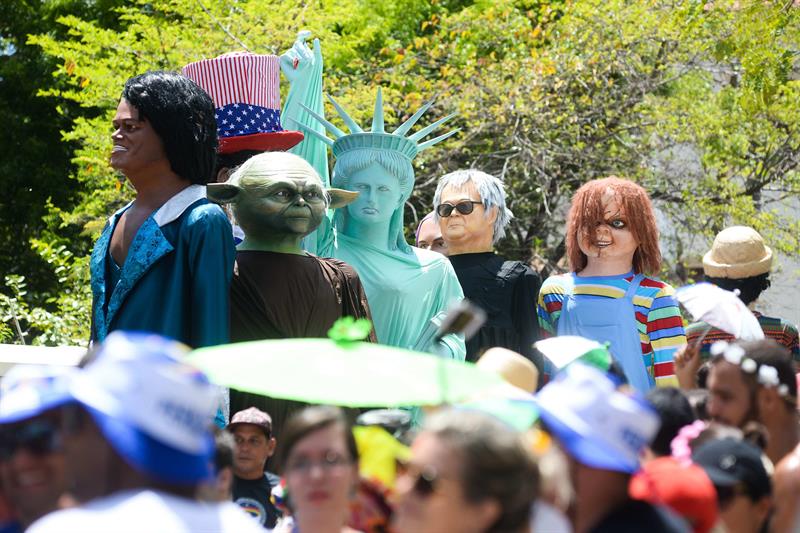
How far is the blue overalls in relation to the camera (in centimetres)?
593

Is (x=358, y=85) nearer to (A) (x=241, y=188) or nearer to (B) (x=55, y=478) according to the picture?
(A) (x=241, y=188)

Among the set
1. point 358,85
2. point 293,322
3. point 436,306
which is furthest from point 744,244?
point 358,85

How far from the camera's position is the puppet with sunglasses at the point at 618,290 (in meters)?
5.95

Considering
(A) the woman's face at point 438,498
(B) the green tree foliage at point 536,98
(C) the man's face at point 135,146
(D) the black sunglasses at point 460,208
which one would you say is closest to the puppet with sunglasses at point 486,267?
(D) the black sunglasses at point 460,208

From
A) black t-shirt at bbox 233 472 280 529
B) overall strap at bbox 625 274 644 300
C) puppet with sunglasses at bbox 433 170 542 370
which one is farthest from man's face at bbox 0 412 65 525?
overall strap at bbox 625 274 644 300

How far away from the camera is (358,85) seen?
13516mm

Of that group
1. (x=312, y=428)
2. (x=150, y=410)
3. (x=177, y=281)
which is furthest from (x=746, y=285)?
(x=150, y=410)

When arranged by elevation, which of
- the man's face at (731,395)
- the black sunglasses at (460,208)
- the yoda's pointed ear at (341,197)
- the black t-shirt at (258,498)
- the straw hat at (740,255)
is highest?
the yoda's pointed ear at (341,197)

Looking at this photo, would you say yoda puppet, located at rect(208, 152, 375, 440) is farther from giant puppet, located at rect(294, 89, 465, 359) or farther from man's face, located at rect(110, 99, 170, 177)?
giant puppet, located at rect(294, 89, 465, 359)

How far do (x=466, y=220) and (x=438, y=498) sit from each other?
396 cm

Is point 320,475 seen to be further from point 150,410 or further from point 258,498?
point 258,498

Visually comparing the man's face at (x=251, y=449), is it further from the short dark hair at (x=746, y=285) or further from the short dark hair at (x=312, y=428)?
the short dark hair at (x=746, y=285)

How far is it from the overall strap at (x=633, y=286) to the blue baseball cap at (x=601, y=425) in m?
3.23

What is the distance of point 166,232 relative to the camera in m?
4.54
